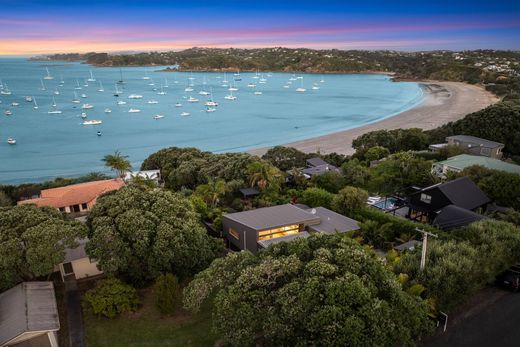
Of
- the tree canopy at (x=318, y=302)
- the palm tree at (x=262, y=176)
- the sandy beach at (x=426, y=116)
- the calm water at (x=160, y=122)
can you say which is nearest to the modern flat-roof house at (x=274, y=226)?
the tree canopy at (x=318, y=302)

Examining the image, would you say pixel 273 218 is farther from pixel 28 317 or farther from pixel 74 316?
pixel 28 317

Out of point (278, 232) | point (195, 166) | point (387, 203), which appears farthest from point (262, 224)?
point (195, 166)

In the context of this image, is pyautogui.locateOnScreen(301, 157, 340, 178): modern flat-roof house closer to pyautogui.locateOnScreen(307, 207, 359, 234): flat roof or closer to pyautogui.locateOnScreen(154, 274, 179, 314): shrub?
pyautogui.locateOnScreen(307, 207, 359, 234): flat roof

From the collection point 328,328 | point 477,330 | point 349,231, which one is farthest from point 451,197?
point 328,328

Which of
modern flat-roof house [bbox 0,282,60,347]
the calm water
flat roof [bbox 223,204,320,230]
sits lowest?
the calm water

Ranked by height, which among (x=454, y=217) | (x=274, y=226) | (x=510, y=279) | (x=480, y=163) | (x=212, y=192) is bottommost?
(x=510, y=279)

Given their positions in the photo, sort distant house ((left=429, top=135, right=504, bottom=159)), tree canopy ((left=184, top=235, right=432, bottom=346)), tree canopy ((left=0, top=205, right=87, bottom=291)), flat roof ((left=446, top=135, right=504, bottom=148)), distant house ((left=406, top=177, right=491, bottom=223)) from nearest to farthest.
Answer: tree canopy ((left=184, top=235, right=432, bottom=346)) < tree canopy ((left=0, top=205, right=87, bottom=291)) < distant house ((left=406, top=177, right=491, bottom=223)) < distant house ((left=429, top=135, right=504, bottom=159)) < flat roof ((left=446, top=135, right=504, bottom=148))

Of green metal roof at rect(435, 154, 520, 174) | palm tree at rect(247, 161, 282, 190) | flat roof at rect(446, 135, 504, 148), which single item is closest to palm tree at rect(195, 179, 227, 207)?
palm tree at rect(247, 161, 282, 190)

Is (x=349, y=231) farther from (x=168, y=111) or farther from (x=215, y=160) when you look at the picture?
(x=168, y=111)
